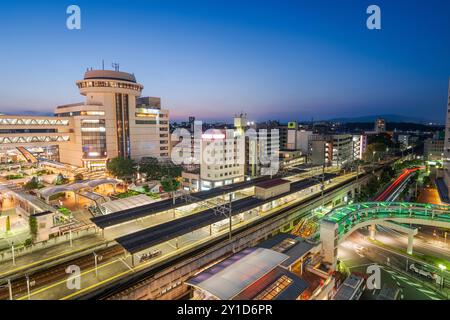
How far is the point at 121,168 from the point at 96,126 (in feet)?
59.1

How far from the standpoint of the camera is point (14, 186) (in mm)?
45000

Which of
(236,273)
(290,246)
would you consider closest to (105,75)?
(290,246)

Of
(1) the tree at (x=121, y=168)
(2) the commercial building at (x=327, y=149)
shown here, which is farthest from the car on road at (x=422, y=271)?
(2) the commercial building at (x=327, y=149)

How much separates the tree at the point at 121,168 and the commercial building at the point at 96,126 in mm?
12191

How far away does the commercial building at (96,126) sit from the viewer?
62781 mm

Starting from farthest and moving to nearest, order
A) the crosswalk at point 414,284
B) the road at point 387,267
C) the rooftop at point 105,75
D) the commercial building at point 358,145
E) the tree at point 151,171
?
the commercial building at point 358,145
the rooftop at point 105,75
the tree at point 151,171
the road at point 387,267
the crosswalk at point 414,284

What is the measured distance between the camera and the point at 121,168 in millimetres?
54562

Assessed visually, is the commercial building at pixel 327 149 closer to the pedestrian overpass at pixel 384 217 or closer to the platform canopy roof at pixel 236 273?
the pedestrian overpass at pixel 384 217

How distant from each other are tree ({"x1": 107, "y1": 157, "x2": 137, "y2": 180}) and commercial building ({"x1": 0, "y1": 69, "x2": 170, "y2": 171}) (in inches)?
480

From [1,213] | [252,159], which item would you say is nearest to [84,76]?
[1,213]

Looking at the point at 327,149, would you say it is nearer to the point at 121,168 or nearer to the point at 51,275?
the point at 121,168

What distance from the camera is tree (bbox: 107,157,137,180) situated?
5462 cm

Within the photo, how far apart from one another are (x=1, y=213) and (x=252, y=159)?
47829mm
